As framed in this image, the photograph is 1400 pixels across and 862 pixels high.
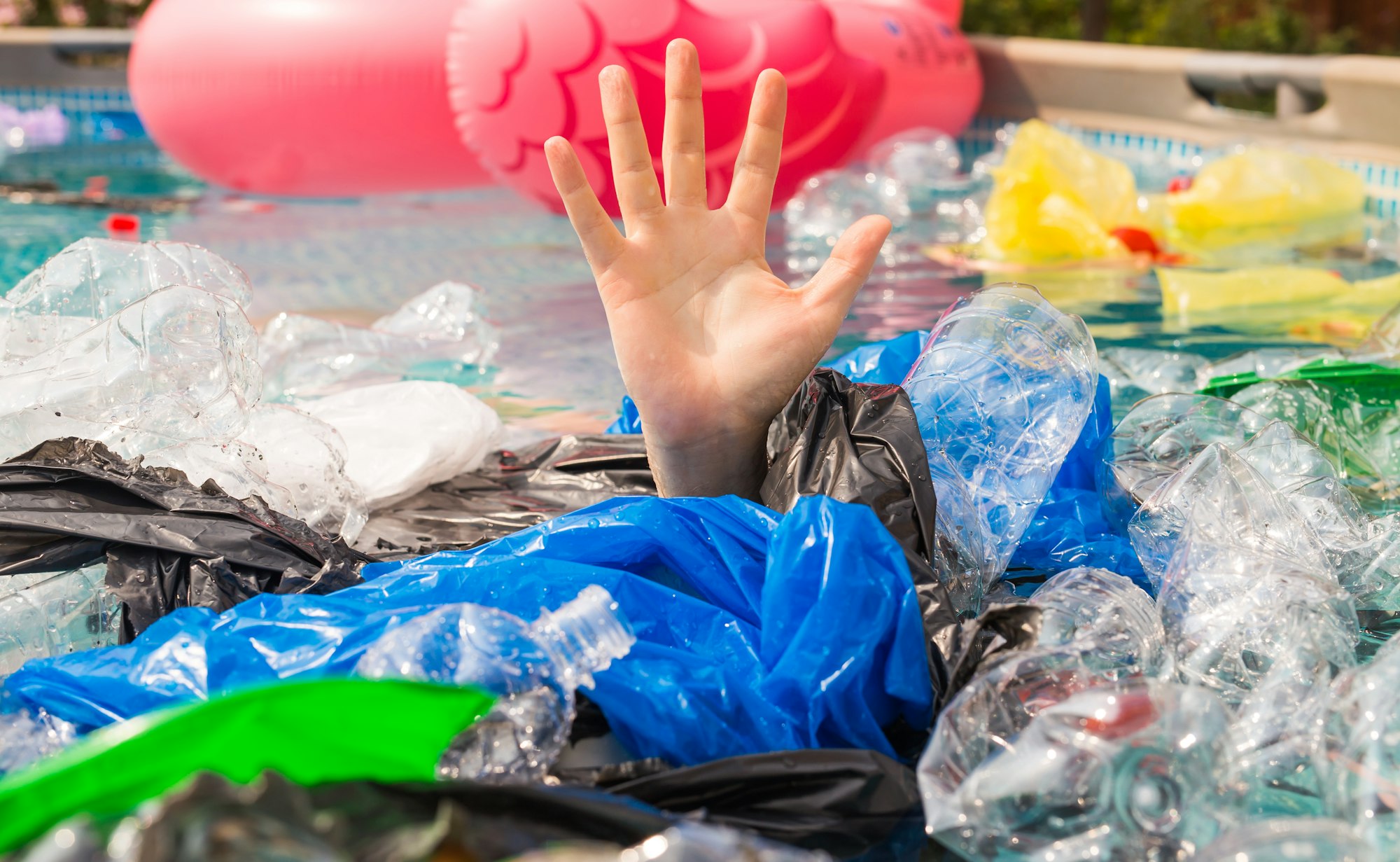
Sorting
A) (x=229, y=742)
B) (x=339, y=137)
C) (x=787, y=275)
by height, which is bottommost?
(x=787, y=275)

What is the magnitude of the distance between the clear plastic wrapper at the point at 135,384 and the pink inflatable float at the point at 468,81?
2.74m

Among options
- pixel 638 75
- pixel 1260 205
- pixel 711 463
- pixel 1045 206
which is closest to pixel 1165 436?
pixel 711 463

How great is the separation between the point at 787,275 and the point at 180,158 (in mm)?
3244

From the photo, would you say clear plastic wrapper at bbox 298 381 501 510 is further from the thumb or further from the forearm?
the thumb

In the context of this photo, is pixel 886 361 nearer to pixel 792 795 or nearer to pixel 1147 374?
pixel 1147 374

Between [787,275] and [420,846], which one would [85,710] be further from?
[787,275]

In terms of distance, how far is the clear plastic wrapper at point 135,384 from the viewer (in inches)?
84.4

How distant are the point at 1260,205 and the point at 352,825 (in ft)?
17.4

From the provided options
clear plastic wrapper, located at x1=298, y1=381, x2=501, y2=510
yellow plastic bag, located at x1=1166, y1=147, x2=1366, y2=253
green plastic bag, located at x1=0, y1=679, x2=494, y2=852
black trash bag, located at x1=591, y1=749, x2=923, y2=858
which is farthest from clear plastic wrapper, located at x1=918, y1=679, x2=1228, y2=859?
yellow plastic bag, located at x1=1166, y1=147, x2=1366, y2=253

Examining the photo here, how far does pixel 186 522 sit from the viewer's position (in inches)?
74.4

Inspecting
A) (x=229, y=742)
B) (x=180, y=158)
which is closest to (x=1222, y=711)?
(x=229, y=742)

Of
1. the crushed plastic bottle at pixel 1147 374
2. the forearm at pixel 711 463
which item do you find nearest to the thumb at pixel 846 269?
the forearm at pixel 711 463

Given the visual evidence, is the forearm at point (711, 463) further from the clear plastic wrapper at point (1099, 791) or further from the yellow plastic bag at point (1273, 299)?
the yellow plastic bag at point (1273, 299)

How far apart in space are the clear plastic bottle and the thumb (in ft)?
2.46
